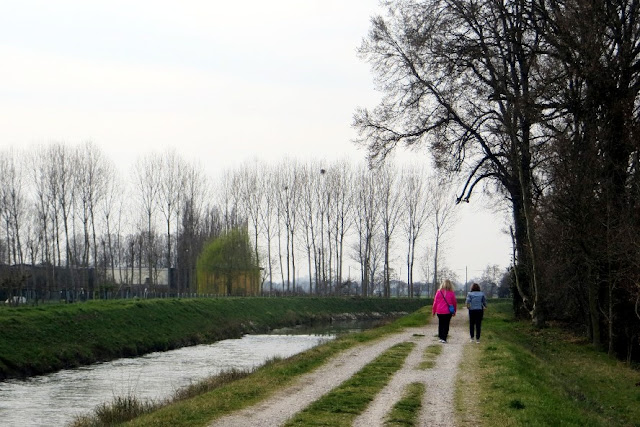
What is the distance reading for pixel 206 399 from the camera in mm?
14273

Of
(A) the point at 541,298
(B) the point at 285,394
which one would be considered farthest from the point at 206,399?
(A) the point at 541,298

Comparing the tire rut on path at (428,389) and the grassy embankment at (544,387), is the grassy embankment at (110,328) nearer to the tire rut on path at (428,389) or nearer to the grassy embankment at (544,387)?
the tire rut on path at (428,389)

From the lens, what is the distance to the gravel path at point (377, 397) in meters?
12.1

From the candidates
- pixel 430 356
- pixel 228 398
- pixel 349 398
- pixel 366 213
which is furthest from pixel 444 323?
pixel 366 213

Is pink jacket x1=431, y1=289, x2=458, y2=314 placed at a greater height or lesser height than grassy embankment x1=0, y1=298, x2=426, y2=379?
greater

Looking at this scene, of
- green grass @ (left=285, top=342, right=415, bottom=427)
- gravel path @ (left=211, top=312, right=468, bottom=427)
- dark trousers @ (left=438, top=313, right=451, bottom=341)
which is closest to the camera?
green grass @ (left=285, top=342, right=415, bottom=427)

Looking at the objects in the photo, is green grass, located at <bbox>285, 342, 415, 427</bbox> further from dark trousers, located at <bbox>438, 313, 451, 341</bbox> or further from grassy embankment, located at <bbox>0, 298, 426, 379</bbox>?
grassy embankment, located at <bbox>0, 298, 426, 379</bbox>

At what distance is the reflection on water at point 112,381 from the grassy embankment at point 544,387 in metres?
8.25

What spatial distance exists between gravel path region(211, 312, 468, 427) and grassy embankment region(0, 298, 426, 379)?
13.2 meters

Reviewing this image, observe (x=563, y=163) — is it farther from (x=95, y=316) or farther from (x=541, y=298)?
(x=95, y=316)

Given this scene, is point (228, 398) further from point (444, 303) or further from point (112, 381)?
point (112, 381)

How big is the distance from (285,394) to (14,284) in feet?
112

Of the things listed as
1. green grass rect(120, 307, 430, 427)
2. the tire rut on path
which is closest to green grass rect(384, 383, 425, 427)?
the tire rut on path

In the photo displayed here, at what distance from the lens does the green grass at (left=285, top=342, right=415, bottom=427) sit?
11884 mm
